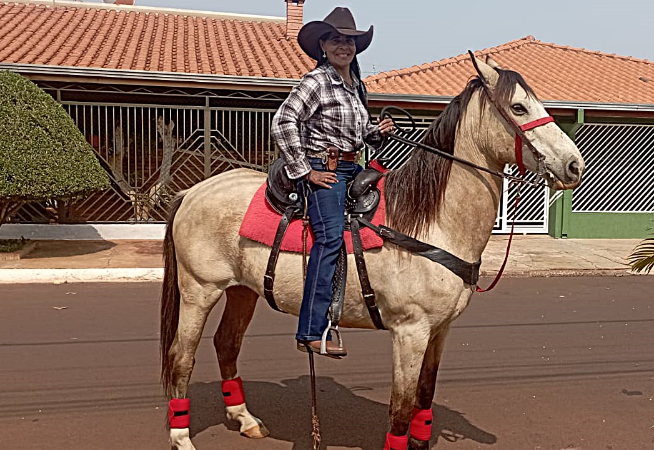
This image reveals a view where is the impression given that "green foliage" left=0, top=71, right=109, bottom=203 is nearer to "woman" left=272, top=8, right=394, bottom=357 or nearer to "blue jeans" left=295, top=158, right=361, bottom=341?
"woman" left=272, top=8, right=394, bottom=357

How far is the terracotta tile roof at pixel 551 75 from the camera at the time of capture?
1411cm

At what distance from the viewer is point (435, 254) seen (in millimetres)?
3201

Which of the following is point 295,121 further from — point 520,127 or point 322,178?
point 520,127

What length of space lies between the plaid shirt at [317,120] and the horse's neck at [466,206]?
1.92 feet

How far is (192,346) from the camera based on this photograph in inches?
148

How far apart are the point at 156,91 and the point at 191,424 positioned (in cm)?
989

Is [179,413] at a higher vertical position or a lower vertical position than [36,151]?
higher

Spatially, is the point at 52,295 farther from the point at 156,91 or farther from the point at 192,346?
the point at 156,91

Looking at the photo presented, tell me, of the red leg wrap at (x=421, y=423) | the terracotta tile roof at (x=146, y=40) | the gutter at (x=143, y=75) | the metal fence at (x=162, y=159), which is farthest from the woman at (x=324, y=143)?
the terracotta tile roof at (x=146, y=40)

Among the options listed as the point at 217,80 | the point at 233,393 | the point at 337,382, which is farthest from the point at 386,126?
the point at 217,80

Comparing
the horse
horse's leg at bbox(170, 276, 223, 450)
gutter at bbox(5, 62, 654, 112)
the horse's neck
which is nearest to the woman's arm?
the horse

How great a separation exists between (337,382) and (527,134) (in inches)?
107

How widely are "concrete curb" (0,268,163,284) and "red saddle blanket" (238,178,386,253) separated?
593 cm

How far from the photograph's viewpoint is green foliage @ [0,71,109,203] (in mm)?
9594
